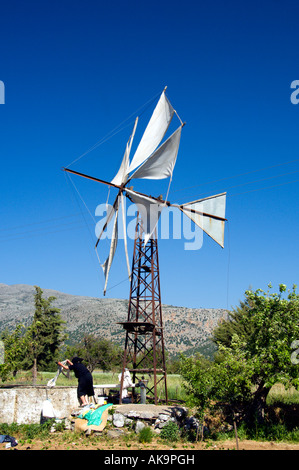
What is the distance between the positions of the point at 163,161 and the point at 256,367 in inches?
321

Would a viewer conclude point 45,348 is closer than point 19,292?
Yes

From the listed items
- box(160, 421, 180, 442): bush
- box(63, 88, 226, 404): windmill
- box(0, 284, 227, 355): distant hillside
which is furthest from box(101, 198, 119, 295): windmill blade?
box(0, 284, 227, 355): distant hillside

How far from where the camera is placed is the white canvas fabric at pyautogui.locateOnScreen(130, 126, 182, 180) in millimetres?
15266

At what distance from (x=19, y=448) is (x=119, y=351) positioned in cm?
2778

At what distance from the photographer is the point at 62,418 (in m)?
11.7

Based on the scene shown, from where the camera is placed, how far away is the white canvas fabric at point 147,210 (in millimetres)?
15680

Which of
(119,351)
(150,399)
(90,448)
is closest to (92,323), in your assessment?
(119,351)

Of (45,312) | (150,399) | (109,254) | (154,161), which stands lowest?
(150,399)

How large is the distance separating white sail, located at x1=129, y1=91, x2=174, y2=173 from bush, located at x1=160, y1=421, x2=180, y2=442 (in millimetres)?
9488

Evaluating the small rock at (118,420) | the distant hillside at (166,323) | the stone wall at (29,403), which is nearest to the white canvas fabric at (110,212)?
the stone wall at (29,403)

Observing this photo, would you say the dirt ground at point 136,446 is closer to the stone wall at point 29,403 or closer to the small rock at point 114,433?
the small rock at point 114,433

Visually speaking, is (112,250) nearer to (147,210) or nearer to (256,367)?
(147,210)

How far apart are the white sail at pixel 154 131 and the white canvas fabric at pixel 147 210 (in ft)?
4.12

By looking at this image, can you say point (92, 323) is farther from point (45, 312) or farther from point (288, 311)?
point (288, 311)
